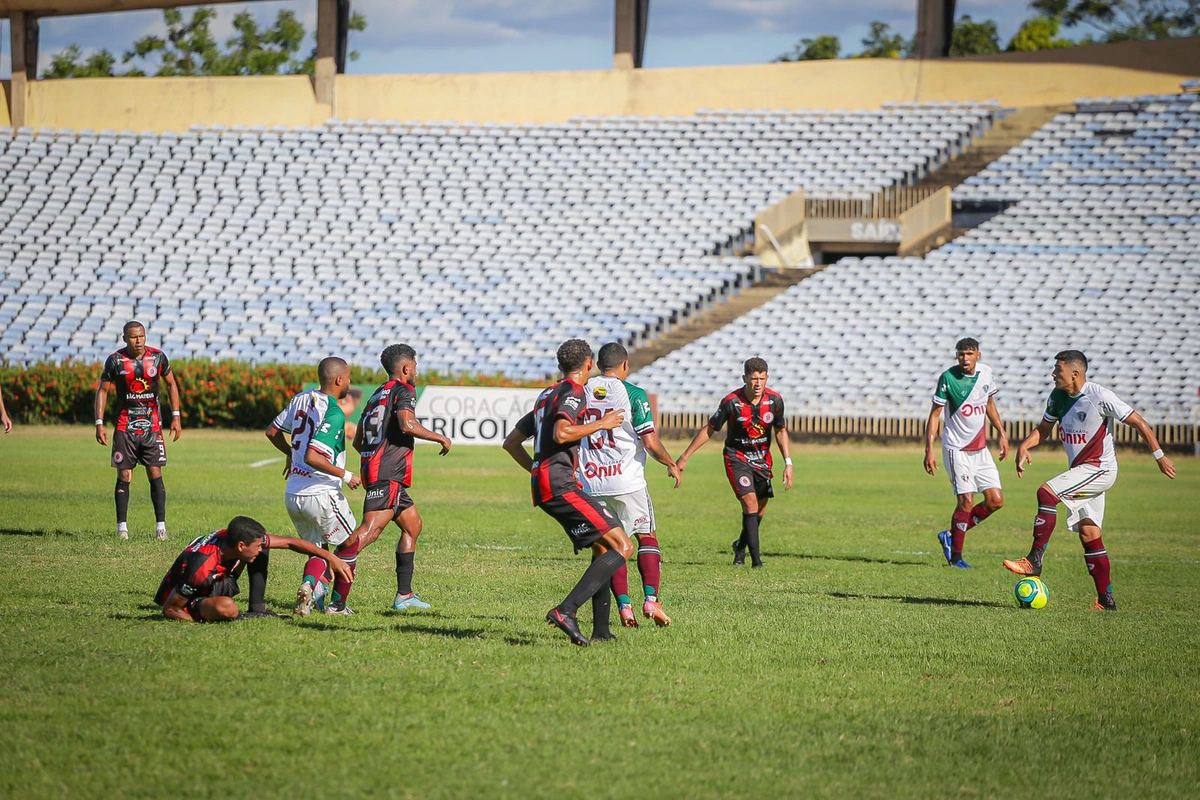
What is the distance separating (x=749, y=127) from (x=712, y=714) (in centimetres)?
3961

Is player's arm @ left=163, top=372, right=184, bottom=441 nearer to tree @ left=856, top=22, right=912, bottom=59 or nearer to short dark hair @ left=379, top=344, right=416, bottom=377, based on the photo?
short dark hair @ left=379, top=344, right=416, bottom=377

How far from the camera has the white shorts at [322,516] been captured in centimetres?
871

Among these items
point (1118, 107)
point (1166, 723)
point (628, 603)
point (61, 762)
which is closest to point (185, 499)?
point (628, 603)

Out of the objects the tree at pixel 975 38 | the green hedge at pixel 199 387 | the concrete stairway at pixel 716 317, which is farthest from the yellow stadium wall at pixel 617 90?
the tree at pixel 975 38

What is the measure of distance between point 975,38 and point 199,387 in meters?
57.9

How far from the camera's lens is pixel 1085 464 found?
1018 cm

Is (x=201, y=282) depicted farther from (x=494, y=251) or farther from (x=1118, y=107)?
(x=1118, y=107)

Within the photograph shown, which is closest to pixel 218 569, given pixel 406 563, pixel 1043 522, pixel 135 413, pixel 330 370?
pixel 406 563

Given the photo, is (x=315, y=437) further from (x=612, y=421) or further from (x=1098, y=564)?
(x=1098, y=564)

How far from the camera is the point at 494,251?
129ft

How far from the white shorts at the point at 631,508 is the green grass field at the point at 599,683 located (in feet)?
2.43

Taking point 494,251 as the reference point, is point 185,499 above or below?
below

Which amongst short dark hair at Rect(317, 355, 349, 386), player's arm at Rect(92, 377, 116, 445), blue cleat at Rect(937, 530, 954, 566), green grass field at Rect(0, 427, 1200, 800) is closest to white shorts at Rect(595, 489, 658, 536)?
green grass field at Rect(0, 427, 1200, 800)

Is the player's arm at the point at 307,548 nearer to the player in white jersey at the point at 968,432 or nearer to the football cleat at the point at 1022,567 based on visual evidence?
the football cleat at the point at 1022,567
